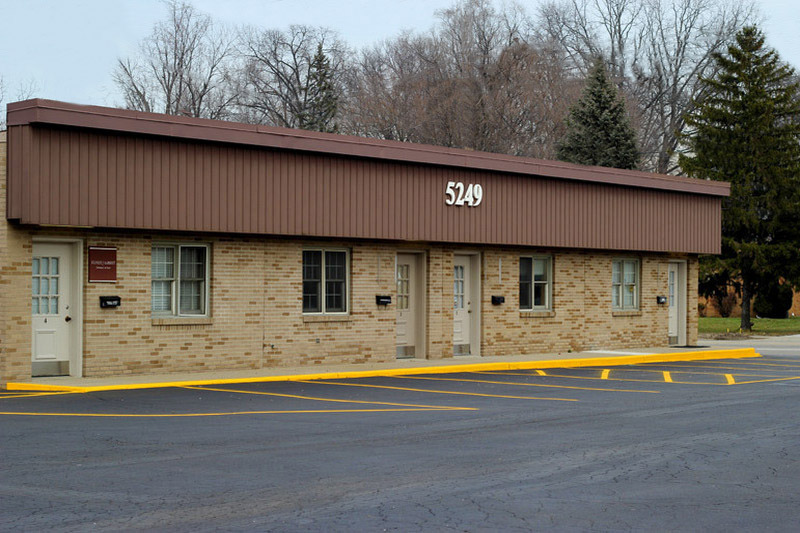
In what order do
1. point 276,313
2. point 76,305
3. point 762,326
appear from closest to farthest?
point 76,305 → point 276,313 → point 762,326

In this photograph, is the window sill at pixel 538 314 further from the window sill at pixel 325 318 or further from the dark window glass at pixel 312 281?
the dark window glass at pixel 312 281

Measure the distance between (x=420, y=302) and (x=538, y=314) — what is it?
3495mm

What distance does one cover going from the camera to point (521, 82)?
51375 millimetres

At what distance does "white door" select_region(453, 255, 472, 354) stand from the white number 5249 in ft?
5.23

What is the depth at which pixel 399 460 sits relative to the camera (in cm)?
1059

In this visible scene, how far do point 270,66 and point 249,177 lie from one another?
1486 inches

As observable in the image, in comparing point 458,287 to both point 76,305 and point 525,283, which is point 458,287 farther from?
point 76,305

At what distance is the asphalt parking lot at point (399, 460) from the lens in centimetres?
812

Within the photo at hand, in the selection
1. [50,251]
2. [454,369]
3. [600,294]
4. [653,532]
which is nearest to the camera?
[653,532]

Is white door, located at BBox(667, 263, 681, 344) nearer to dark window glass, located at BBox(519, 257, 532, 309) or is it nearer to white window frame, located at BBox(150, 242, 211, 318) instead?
dark window glass, located at BBox(519, 257, 532, 309)

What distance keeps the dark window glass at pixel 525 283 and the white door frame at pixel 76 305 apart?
36.5ft

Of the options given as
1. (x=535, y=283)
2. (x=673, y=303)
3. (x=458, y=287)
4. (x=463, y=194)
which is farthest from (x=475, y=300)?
(x=673, y=303)

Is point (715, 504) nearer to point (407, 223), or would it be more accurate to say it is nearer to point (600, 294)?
point (407, 223)

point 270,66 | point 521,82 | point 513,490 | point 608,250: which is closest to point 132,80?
point 270,66
